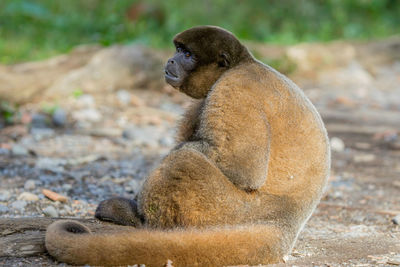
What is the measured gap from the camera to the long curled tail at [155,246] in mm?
3486

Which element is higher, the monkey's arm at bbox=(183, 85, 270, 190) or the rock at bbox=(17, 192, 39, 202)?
the monkey's arm at bbox=(183, 85, 270, 190)

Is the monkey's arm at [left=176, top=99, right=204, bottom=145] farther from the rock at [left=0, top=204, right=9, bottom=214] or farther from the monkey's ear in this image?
the rock at [left=0, top=204, right=9, bottom=214]

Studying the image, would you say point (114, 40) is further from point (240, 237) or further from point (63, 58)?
point (240, 237)

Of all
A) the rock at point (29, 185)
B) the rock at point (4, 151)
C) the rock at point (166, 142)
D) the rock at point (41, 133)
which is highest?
the rock at point (29, 185)

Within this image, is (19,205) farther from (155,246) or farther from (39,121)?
(39,121)

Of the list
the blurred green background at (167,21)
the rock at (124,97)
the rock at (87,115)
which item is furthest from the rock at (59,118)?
the blurred green background at (167,21)

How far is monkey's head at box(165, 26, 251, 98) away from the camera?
174 inches

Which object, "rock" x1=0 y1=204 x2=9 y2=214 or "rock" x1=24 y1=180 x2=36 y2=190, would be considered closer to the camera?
"rock" x1=0 y1=204 x2=9 y2=214

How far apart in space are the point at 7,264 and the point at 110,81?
279 inches

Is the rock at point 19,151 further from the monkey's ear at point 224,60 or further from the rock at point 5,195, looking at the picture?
the monkey's ear at point 224,60

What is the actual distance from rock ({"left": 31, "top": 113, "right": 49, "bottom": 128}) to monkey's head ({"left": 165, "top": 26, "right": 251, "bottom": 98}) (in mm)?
4592

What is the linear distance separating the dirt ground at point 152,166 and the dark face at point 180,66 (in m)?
1.47

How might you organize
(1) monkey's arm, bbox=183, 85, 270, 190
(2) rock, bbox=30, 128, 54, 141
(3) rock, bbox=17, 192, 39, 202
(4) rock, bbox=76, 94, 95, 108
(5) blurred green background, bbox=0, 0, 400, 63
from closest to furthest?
(1) monkey's arm, bbox=183, 85, 270, 190 < (3) rock, bbox=17, 192, 39, 202 < (2) rock, bbox=30, 128, 54, 141 < (4) rock, bbox=76, 94, 95, 108 < (5) blurred green background, bbox=0, 0, 400, 63

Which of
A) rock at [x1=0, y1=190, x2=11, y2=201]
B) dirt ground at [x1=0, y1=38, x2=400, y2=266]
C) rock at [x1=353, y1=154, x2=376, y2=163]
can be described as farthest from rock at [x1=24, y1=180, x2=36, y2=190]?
rock at [x1=353, y1=154, x2=376, y2=163]
